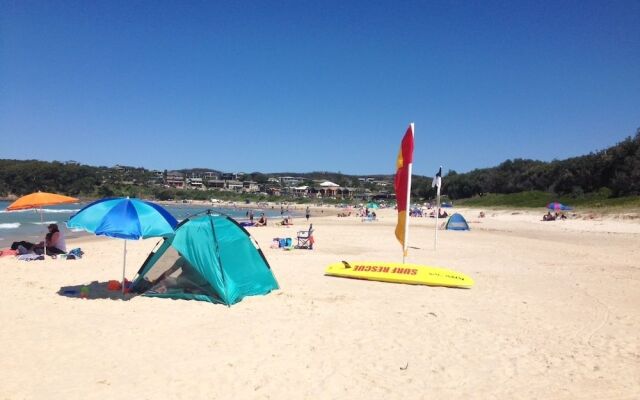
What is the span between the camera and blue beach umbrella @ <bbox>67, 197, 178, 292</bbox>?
25.5ft

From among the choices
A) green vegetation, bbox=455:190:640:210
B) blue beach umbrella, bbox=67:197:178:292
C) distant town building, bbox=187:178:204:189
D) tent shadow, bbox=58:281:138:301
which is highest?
distant town building, bbox=187:178:204:189

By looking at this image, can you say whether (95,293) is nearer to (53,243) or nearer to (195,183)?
(53,243)

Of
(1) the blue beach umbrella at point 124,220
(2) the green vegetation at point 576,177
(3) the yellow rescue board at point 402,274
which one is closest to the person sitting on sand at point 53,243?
(1) the blue beach umbrella at point 124,220

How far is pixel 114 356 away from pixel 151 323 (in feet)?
4.57

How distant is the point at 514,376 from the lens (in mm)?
5152

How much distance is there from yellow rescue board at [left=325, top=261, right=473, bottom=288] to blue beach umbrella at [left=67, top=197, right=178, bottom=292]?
14.7ft

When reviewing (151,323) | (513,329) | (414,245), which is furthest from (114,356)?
(414,245)

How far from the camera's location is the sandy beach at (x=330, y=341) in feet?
15.7

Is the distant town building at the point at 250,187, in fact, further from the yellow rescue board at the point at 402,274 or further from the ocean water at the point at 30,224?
the yellow rescue board at the point at 402,274

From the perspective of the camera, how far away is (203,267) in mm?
8320

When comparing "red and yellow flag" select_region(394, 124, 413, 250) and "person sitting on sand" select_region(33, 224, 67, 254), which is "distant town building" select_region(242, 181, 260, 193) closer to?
"person sitting on sand" select_region(33, 224, 67, 254)

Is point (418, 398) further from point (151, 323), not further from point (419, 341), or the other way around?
point (151, 323)

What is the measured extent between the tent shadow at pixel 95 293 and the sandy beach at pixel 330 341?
0.70 ft

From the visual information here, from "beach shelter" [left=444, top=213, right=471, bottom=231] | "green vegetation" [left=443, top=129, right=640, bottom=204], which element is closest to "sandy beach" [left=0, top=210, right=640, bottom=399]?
"beach shelter" [left=444, top=213, right=471, bottom=231]
